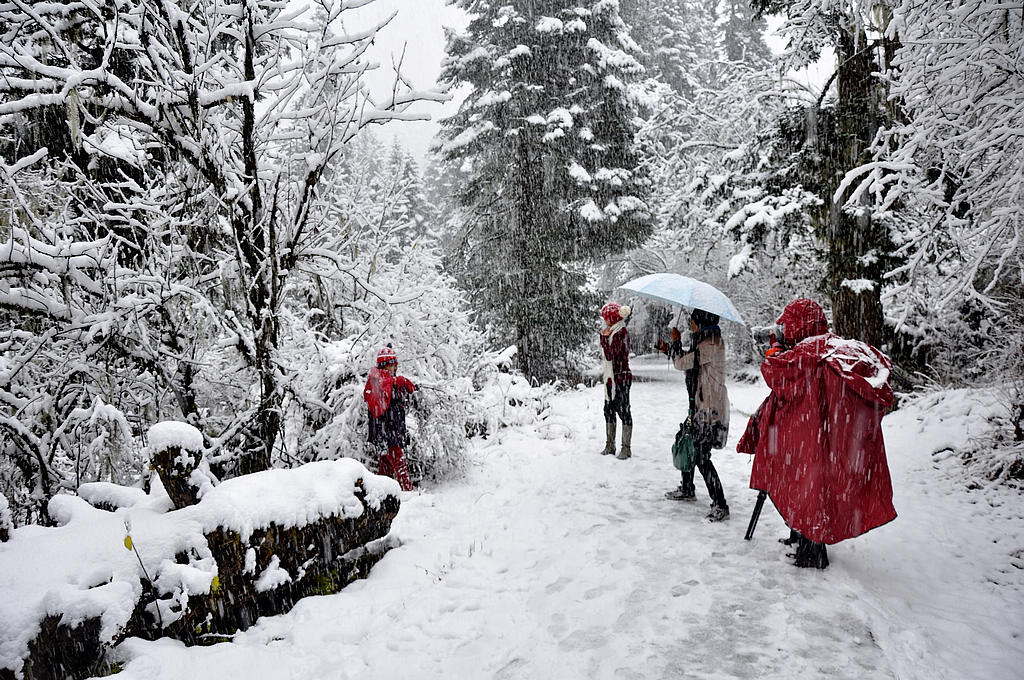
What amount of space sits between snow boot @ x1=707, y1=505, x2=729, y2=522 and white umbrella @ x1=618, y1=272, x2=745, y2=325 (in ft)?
6.07

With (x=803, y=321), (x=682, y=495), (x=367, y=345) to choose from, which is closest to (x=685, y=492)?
(x=682, y=495)

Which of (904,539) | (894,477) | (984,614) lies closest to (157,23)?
(984,614)

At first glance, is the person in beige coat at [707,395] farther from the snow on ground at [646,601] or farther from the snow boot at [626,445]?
the snow boot at [626,445]

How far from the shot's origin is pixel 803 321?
14.1 ft

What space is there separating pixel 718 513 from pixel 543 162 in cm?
1199

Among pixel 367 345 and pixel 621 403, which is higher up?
pixel 367 345

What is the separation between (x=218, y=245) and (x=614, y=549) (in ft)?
14.7

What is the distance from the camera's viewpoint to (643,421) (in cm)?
1071

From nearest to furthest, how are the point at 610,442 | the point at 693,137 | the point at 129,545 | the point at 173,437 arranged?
the point at 129,545
the point at 173,437
the point at 610,442
the point at 693,137

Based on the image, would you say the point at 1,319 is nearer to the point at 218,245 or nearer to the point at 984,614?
the point at 218,245

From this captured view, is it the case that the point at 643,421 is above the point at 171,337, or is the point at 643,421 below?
below

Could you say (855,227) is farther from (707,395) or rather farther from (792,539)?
(792,539)

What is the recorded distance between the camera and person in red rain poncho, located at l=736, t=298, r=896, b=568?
395 centimetres

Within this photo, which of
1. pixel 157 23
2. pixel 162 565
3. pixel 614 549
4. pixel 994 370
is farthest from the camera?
pixel 994 370
